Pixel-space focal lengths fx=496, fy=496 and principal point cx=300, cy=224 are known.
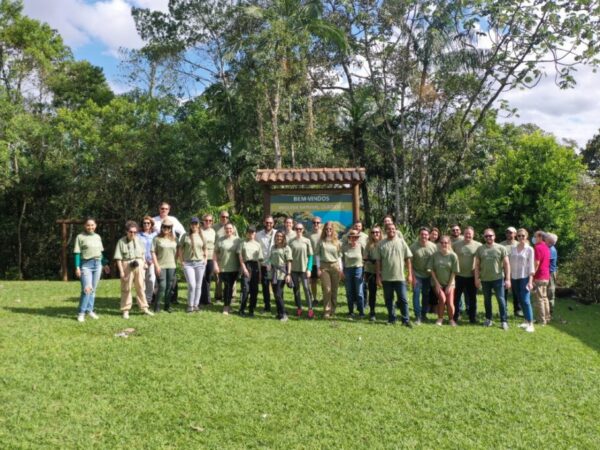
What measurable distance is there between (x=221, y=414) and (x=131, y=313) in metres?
4.00

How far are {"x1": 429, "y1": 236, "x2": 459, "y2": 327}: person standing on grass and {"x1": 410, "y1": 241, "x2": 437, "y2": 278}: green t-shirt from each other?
6 centimetres

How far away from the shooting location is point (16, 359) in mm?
5504

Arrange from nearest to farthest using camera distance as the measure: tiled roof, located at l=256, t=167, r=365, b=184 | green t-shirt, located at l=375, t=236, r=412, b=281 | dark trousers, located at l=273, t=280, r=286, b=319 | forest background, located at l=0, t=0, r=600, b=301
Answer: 1. green t-shirt, located at l=375, t=236, r=412, b=281
2. dark trousers, located at l=273, t=280, r=286, b=319
3. tiled roof, located at l=256, t=167, r=365, b=184
4. forest background, located at l=0, t=0, r=600, b=301

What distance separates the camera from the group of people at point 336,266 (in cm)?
774

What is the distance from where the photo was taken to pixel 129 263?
24.6ft

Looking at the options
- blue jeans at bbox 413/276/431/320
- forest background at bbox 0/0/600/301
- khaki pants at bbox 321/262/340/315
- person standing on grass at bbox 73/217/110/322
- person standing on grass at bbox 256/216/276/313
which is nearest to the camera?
person standing on grass at bbox 73/217/110/322

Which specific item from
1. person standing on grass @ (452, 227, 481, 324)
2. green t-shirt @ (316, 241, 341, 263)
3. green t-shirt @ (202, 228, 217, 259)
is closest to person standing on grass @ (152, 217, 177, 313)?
green t-shirt @ (202, 228, 217, 259)

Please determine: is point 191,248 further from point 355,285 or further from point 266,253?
point 355,285

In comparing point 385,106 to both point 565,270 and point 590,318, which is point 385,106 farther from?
point 590,318

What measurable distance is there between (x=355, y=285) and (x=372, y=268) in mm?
503

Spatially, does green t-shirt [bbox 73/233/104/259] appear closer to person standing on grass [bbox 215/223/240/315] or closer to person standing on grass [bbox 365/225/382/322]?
person standing on grass [bbox 215/223/240/315]

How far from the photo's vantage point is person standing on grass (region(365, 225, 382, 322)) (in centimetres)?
811

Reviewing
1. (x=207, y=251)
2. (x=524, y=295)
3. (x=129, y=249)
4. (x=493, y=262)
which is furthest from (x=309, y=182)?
(x=524, y=295)

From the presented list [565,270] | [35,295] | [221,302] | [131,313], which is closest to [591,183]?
[565,270]
